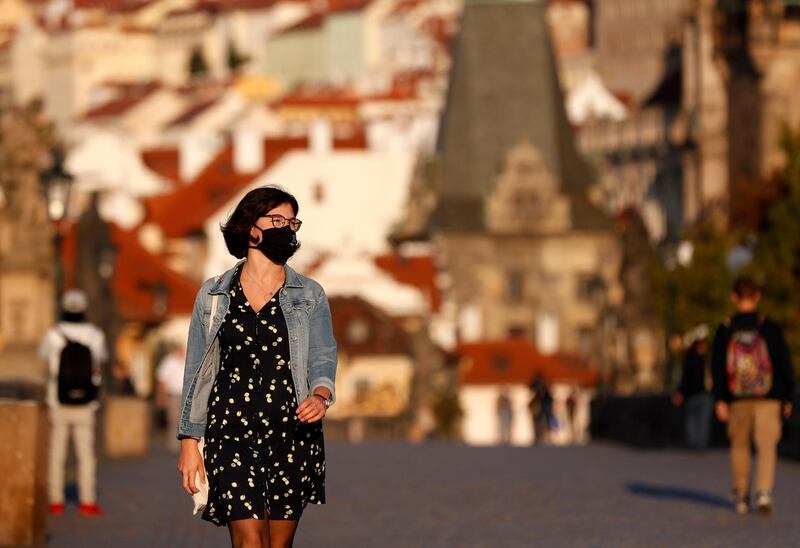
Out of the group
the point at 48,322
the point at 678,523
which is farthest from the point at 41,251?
the point at 678,523

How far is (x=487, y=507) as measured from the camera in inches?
790

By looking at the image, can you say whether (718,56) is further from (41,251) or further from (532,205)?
(532,205)

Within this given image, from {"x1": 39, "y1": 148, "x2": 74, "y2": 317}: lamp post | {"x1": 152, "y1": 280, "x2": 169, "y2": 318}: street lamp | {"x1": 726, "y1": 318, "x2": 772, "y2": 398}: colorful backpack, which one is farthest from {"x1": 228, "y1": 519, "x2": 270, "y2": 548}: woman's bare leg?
{"x1": 152, "y1": 280, "x2": 169, "y2": 318}: street lamp

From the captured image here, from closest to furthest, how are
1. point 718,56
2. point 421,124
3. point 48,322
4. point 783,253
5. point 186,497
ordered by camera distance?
point 186,497 < point 48,322 < point 783,253 < point 718,56 < point 421,124

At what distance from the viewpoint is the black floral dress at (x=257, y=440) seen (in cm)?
1093

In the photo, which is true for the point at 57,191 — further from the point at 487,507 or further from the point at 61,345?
the point at 487,507

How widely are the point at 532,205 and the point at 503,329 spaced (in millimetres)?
6775

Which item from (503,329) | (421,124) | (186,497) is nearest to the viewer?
(186,497)

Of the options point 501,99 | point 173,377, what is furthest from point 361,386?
point 173,377

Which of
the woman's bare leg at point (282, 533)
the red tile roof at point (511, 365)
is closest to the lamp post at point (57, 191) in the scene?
the woman's bare leg at point (282, 533)

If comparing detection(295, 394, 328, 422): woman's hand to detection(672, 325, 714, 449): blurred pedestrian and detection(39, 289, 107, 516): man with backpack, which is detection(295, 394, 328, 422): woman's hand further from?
detection(672, 325, 714, 449): blurred pedestrian

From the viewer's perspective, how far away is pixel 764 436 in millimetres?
18062

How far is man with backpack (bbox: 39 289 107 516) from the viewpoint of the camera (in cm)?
1934

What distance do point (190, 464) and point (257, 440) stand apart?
26 cm
